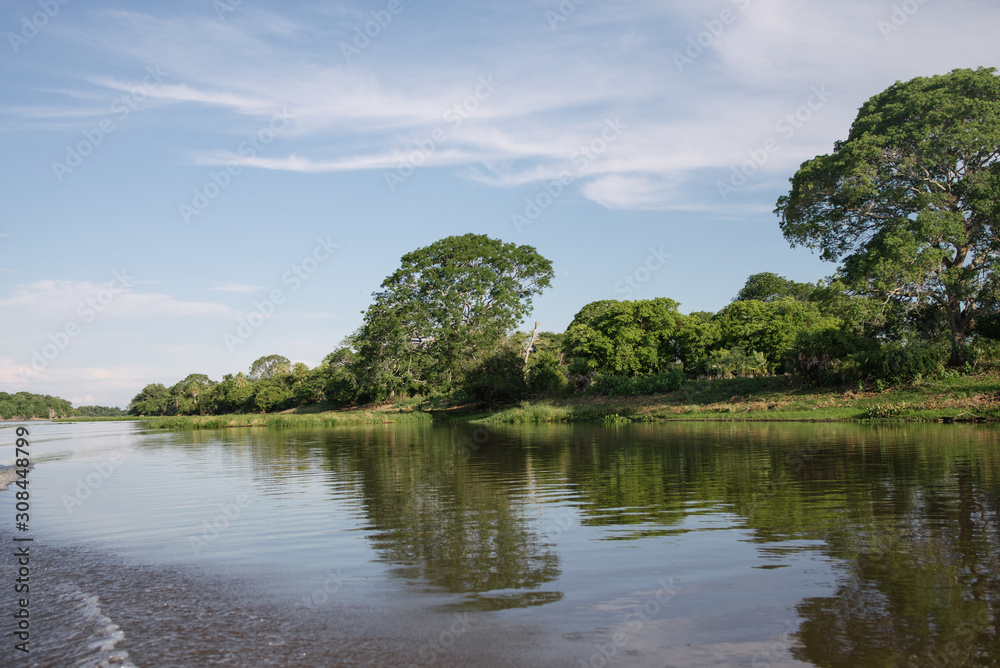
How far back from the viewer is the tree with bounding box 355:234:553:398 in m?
55.2

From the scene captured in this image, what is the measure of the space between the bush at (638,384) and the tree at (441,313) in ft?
34.4

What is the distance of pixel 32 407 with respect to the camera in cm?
11406

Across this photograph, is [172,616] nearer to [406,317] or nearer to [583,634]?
[583,634]

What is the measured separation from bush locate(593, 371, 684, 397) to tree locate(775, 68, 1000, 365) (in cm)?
1248

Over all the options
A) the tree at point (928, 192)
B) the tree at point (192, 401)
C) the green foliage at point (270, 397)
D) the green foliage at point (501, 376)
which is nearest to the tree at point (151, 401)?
the tree at point (192, 401)

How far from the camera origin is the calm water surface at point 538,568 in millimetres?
5418

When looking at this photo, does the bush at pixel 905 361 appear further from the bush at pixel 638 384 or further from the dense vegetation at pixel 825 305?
the bush at pixel 638 384

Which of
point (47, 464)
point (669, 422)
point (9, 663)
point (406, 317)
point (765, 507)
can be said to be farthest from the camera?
point (406, 317)

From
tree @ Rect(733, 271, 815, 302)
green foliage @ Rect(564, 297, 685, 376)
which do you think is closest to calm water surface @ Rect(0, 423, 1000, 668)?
green foliage @ Rect(564, 297, 685, 376)

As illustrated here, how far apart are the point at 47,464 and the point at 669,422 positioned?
1102 inches

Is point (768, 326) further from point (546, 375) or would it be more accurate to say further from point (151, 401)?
point (151, 401)

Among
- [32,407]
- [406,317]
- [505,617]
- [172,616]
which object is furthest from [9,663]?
[32,407]

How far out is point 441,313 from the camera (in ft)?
182

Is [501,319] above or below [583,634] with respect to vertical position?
above
